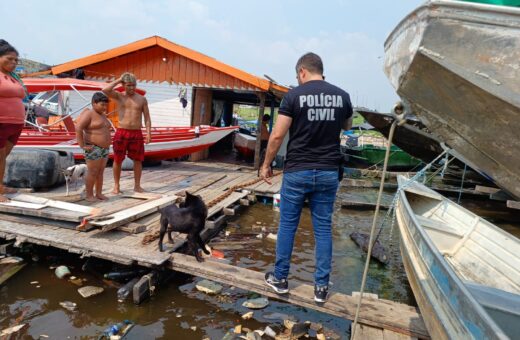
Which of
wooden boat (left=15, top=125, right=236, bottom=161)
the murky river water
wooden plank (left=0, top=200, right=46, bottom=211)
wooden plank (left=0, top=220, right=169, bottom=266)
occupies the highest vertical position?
wooden boat (left=15, top=125, right=236, bottom=161)

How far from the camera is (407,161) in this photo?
1742 centimetres

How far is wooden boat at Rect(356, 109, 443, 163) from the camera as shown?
12297 mm

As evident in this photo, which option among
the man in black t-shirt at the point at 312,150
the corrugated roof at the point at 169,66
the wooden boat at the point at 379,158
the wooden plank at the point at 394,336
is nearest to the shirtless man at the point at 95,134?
the man in black t-shirt at the point at 312,150

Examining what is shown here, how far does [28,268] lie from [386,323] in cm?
447

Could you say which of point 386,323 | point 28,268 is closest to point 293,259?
point 386,323

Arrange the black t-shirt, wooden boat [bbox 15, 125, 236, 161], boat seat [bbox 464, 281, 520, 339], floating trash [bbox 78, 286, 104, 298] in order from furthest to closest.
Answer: wooden boat [bbox 15, 125, 236, 161]
floating trash [bbox 78, 286, 104, 298]
the black t-shirt
boat seat [bbox 464, 281, 520, 339]

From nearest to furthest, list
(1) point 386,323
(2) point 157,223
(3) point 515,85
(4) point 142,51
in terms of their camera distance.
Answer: (3) point 515,85 < (1) point 386,323 < (2) point 157,223 < (4) point 142,51

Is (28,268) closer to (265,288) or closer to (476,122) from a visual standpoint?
(265,288)

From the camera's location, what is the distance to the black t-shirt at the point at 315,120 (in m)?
3.12

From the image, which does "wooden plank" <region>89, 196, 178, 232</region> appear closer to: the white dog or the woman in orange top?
the white dog

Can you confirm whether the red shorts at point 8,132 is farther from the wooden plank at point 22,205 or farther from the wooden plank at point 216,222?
the wooden plank at point 216,222

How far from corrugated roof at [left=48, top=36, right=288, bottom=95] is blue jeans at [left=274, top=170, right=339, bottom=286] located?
7939 mm

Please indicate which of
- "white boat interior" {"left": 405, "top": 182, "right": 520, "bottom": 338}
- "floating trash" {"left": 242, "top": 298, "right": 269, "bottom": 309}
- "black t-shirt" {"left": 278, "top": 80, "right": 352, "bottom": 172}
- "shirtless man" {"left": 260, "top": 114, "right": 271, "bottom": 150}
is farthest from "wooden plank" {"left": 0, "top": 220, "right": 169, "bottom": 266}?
"shirtless man" {"left": 260, "top": 114, "right": 271, "bottom": 150}

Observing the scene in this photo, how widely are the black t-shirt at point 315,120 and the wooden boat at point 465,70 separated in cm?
58
